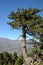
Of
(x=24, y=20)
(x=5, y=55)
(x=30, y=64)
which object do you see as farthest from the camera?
(x=5, y=55)

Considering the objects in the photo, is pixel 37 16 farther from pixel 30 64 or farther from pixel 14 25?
pixel 30 64

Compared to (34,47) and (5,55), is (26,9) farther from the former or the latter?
(5,55)

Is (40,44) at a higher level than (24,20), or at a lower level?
lower

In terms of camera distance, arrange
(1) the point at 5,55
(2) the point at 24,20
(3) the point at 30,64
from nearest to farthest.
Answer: (3) the point at 30,64, (2) the point at 24,20, (1) the point at 5,55

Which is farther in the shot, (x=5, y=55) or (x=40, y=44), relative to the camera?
(x=5, y=55)

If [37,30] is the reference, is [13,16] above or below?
above

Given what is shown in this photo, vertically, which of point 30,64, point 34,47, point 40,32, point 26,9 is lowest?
point 30,64

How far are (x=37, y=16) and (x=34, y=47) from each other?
384 centimetres

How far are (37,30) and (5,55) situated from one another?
7223 millimetres

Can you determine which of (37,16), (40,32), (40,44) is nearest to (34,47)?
(40,44)

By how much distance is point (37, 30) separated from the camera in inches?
877

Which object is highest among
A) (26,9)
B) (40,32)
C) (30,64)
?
(26,9)

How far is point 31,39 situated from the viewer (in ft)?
78.1

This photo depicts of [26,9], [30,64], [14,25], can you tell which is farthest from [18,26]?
[30,64]
